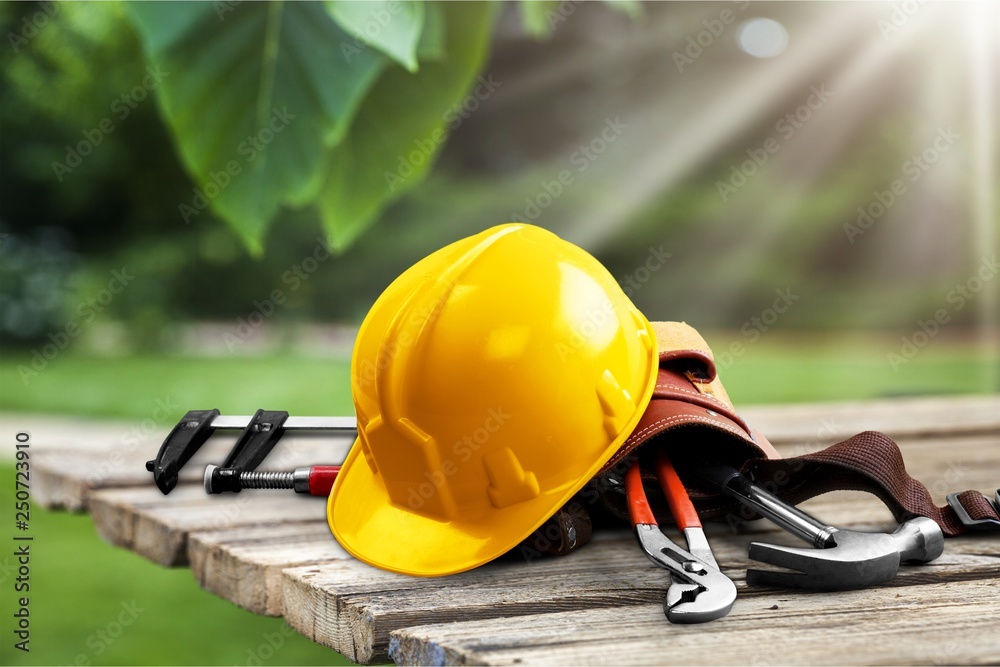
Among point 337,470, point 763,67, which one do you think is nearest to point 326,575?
point 337,470

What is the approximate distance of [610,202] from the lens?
899cm

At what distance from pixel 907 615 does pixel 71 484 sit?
1716 mm

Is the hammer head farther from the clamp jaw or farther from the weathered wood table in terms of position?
the clamp jaw

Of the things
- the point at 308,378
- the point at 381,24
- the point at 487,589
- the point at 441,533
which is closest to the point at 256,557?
the point at 441,533

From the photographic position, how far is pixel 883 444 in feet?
4.76

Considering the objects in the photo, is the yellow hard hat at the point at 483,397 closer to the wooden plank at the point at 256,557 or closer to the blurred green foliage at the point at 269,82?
the wooden plank at the point at 256,557

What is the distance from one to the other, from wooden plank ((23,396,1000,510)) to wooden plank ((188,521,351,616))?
32 cm

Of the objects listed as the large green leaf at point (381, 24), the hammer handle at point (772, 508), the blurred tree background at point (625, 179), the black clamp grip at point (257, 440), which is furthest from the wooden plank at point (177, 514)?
the blurred tree background at point (625, 179)

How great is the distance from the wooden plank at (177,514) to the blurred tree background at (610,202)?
4612 mm

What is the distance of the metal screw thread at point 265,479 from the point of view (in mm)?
1580

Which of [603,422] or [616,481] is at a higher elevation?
[603,422]

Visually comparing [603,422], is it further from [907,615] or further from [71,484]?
[71,484]

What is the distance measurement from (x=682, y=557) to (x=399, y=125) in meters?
1.26

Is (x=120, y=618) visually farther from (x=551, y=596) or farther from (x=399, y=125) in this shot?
(x=551, y=596)
